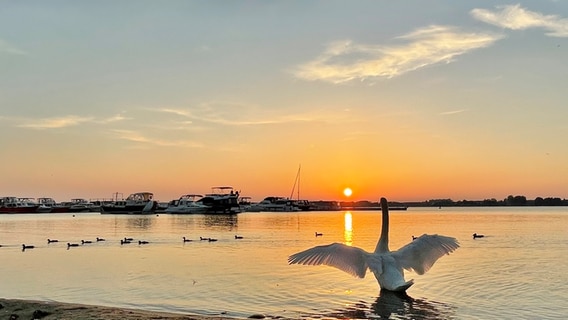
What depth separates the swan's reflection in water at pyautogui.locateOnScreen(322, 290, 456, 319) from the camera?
13.9m

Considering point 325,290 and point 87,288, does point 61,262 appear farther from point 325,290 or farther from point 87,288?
point 325,290

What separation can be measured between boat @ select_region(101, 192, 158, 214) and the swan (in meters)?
111

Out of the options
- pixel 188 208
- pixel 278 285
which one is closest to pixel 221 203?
pixel 188 208

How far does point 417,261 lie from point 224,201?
103 m

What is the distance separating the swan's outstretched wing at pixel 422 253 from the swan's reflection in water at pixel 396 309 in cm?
86

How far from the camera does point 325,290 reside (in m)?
17.8

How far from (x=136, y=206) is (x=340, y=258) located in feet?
371

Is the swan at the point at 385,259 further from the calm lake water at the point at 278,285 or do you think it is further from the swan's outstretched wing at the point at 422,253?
the calm lake water at the point at 278,285

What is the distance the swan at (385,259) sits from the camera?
601 inches

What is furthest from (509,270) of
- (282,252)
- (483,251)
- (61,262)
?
(61,262)

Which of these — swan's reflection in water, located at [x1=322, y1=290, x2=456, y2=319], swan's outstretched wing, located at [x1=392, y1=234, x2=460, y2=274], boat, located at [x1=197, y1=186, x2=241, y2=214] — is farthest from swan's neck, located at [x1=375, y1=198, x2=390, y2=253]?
boat, located at [x1=197, y1=186, x2=241, y2=214]

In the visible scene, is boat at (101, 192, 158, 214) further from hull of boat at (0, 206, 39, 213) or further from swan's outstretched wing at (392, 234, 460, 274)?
swan's outstretched wing at (392, 234, 460, 274)

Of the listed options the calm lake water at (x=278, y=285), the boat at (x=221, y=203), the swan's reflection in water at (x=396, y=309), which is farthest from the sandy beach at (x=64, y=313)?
the boat at (x=221, y=203)

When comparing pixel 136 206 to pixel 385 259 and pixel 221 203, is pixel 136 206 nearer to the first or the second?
pixel 221 203
